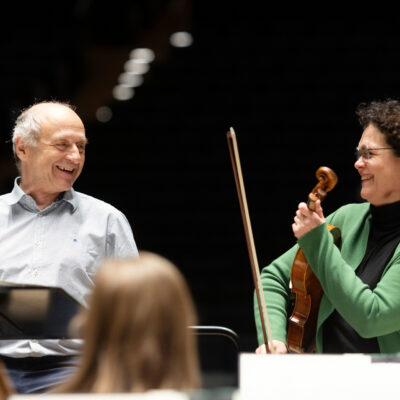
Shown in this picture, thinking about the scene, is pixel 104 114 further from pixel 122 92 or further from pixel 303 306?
pixel 303 306

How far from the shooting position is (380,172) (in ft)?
8.29

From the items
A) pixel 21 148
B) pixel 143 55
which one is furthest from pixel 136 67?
pixel 21 148

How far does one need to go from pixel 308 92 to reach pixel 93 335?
6658 millimetres

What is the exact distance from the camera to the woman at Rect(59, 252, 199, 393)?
46.7 inches

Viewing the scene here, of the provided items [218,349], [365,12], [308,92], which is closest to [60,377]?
[218,349]

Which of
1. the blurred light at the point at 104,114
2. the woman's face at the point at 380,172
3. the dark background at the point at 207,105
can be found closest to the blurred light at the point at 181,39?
the dark background at the point at 207,105

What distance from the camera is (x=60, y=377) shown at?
2.39 metres

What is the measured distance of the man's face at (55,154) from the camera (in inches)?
104

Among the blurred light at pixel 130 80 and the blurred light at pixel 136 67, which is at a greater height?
the blurred light at pixel 136 67

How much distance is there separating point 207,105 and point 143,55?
812 mm

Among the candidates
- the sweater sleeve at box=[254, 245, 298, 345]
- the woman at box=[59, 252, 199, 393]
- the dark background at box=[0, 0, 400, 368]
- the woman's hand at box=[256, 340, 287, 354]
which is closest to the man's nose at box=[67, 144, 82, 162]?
the sweater sleeve at box=[254, 245, 298, 345]

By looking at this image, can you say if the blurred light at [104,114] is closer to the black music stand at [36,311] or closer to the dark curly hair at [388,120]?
the dark curly hair at [388,120]

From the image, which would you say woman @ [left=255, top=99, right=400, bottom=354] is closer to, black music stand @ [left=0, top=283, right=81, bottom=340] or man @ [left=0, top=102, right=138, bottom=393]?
man @ [left=0, top=102, right=138, bottom=393]

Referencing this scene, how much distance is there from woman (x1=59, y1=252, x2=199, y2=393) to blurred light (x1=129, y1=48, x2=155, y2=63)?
677cm
